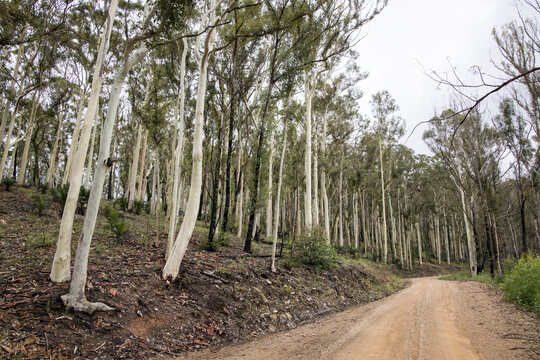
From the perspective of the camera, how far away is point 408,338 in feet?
15.6

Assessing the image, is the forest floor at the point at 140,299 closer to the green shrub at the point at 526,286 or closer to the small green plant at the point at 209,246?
the small green plant at the point at 209,246

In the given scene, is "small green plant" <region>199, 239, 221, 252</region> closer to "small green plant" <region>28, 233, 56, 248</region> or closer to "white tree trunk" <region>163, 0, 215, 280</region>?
"white tree trunk" <region>163, 0, 215, 280</region>

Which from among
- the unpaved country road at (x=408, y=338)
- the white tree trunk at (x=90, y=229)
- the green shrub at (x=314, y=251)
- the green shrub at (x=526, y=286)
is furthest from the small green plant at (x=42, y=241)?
the green shrub at (x=526, y=286)

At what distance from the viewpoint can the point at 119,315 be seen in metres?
4.48

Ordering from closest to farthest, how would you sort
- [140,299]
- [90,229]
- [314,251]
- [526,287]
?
[90,229] < [140,299] < [526,287] < [314,251]

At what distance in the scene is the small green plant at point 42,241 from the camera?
6.81 m

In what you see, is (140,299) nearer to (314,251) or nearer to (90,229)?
(90,229)

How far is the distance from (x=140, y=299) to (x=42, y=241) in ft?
13.3

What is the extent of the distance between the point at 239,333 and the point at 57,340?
118 inches

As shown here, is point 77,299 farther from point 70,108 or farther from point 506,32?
point 70,108

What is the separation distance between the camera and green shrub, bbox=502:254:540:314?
7.29m

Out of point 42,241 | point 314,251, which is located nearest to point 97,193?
point 42,241

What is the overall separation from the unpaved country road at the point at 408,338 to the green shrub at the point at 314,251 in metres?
3.84

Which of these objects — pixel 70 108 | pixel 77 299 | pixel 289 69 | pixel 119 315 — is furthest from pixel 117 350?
pixel 70 108
